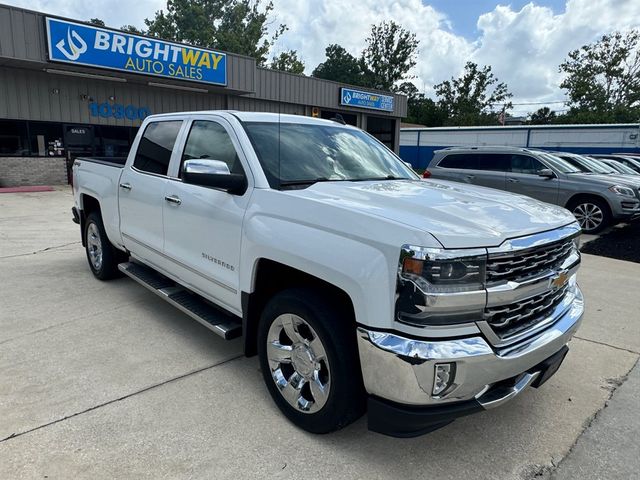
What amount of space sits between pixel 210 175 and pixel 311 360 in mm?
1324

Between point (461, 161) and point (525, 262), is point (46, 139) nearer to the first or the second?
point (461, 161)

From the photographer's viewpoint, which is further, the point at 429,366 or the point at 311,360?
the point at 311,360

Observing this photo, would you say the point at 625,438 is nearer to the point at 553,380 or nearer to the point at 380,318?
the point at 553,380

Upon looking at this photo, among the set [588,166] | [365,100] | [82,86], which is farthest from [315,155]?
[365,100]

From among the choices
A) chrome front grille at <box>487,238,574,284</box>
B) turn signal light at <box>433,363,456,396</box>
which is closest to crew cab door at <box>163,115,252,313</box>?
turn signal light at <box>433,363,456,396</box>

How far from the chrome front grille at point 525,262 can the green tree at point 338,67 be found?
77.6m

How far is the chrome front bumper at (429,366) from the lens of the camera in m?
2.16

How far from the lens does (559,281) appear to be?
2.71 meters

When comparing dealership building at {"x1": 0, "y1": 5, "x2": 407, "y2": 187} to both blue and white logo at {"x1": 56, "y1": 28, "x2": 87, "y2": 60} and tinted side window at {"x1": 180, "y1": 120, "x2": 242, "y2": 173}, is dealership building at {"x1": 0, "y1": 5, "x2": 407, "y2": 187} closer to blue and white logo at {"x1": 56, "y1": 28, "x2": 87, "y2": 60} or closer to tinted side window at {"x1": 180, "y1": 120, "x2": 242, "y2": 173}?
blue and white logo at {"x1": 56, "y1": 28, "x2": 87, "y2": 60}

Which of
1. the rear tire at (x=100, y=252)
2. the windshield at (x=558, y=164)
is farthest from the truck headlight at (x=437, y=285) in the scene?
the windshield at (x=558, y=164)

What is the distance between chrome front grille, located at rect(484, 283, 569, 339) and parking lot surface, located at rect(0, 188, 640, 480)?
0.78 metres

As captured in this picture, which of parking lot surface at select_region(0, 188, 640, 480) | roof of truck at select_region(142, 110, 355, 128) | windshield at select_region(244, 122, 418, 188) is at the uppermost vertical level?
roof of truck at select_region(142, 110, 355, 128)

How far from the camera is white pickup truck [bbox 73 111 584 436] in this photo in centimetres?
219

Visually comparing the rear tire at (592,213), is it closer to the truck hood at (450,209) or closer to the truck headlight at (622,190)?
the truck headlight at (622,190)
